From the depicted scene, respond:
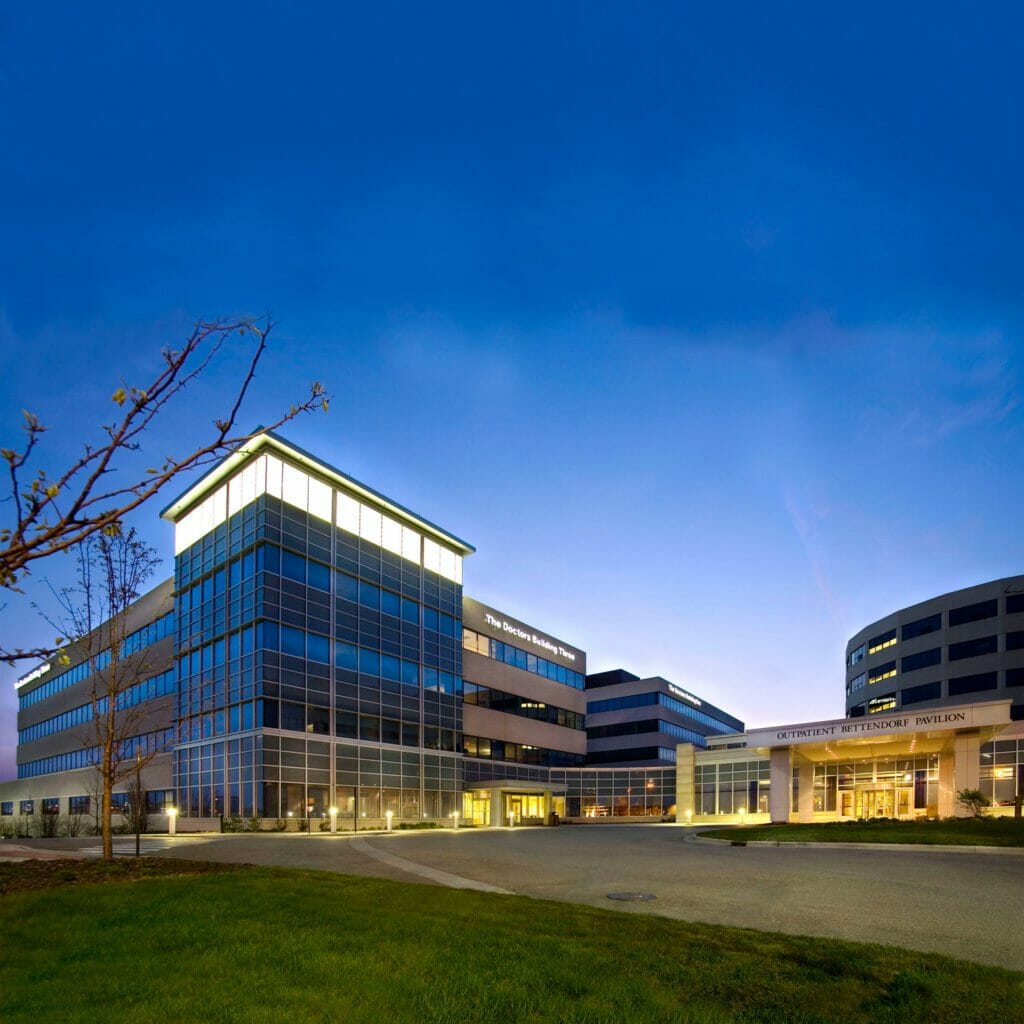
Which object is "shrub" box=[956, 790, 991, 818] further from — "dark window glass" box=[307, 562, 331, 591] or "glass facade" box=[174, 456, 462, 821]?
"dark window glass" box=[307, 562, 331, 591]

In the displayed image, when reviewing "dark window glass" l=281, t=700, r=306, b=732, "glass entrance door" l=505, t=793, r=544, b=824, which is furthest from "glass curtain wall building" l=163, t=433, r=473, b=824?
"glass entrance door" l=505, t=793, r=544, b=824

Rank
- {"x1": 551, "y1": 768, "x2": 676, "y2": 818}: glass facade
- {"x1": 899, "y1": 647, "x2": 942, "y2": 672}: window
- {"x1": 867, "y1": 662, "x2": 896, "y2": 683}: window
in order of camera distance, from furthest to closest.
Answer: {"x1": 867, "y1": 662, "x2": 896, "y2": 683}: window → {"x1": 899, "y1": 647, "x2": 942, "y2": 672}: window → {"x1": 551, "y1": 768, "x2": 676, "y2": 818}: glass facade

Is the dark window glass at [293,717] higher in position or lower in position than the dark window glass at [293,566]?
lower

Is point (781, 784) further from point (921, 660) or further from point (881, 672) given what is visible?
point (881, 672)

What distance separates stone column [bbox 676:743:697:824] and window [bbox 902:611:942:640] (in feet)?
112

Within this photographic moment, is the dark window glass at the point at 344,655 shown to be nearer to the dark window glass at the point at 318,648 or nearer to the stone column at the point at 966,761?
the dark window glass at the point at 318,648

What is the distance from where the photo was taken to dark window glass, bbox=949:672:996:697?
74.8 m

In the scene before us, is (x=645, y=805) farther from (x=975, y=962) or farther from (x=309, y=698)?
(x=975, y=962)

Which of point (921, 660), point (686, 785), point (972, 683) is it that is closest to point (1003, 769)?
point (686, 785)

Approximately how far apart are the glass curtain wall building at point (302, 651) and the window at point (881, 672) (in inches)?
2183

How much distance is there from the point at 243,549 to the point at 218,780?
13.3 m

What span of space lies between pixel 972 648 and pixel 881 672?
14658 mm

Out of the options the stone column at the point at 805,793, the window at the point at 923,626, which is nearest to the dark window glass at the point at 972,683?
the window at the point at 923,626

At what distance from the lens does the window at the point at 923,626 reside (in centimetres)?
8175
